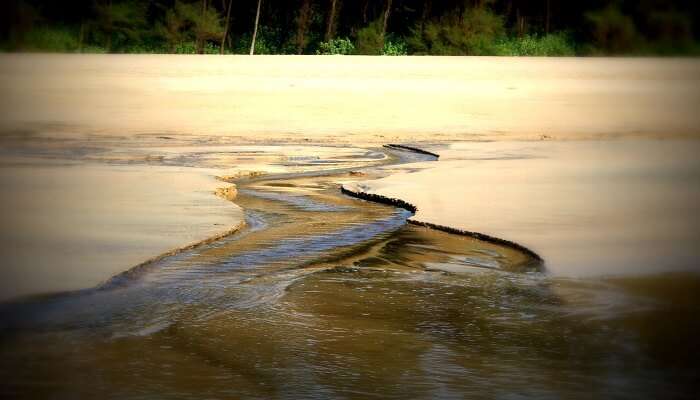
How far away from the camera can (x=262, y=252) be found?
6293mm

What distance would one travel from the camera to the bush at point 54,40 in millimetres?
25625

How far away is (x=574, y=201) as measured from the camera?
802 cm

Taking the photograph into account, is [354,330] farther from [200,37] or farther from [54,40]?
[200,37]

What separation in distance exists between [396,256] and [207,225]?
4.27 feet

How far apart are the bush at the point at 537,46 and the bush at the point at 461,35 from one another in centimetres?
31

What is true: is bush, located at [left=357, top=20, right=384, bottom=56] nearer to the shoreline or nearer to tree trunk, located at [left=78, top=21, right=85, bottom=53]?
tree trunk, located at [left=78, top=21, right=85, bottom=53]

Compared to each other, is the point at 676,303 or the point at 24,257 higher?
the point at 676,303

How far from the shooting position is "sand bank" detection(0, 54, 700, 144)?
592 inches

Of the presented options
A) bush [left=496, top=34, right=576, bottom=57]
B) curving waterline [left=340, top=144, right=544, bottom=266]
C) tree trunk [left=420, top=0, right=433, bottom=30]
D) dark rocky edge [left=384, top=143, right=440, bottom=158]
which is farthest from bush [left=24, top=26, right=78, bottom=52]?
curving waterline [left=340, top=144, right=544, bottom=266]

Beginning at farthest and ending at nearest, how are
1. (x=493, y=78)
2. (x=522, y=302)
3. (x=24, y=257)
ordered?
1. (x=493, y=78)
2. (x=24, y=257)
3. (x=522, y=302)

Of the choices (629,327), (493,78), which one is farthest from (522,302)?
(493,78)

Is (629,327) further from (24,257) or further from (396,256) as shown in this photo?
(24,257)

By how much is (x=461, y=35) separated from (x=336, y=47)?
465 centimetres

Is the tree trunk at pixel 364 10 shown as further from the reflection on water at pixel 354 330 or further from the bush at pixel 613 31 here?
the reflection on water at pixel 354 330
